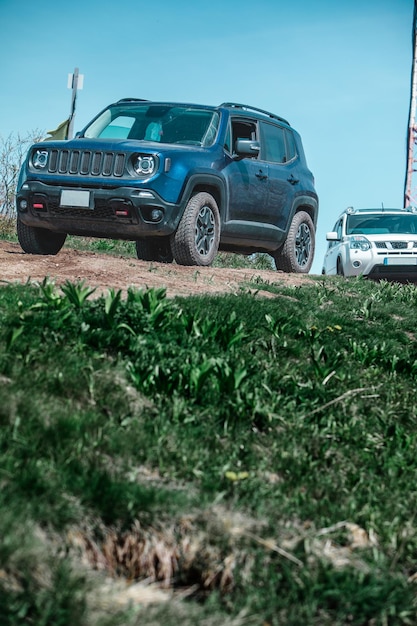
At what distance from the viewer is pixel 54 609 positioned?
3068 millimetres

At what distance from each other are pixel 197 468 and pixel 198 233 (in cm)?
670

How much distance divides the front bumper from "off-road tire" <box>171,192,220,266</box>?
149mm

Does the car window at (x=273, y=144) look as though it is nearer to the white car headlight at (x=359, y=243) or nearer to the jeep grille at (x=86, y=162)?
the jeep grille at (x=86, y=162)

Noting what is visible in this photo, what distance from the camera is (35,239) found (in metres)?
11.3

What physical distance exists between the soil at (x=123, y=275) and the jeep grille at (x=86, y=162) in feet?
3.34

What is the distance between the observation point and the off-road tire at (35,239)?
11211 millimetres

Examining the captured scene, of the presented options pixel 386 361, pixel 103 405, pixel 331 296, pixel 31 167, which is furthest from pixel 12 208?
pixel 103 405

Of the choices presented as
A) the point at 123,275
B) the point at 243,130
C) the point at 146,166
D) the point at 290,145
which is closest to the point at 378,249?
the point at 290,145

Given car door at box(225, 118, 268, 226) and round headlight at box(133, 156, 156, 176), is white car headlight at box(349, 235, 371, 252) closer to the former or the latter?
car door at box(225, 118, 268, 226)

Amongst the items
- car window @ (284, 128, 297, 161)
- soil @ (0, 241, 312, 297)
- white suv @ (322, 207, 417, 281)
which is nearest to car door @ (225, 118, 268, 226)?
car window @ (284, 128, 297, 161)

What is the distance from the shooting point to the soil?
801cm

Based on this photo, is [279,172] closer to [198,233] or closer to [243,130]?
[243,130]

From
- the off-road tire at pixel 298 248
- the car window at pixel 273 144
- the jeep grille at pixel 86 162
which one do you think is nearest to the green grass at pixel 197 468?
the jeep grille at pixel 86 162

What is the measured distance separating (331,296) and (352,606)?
5952 mm
